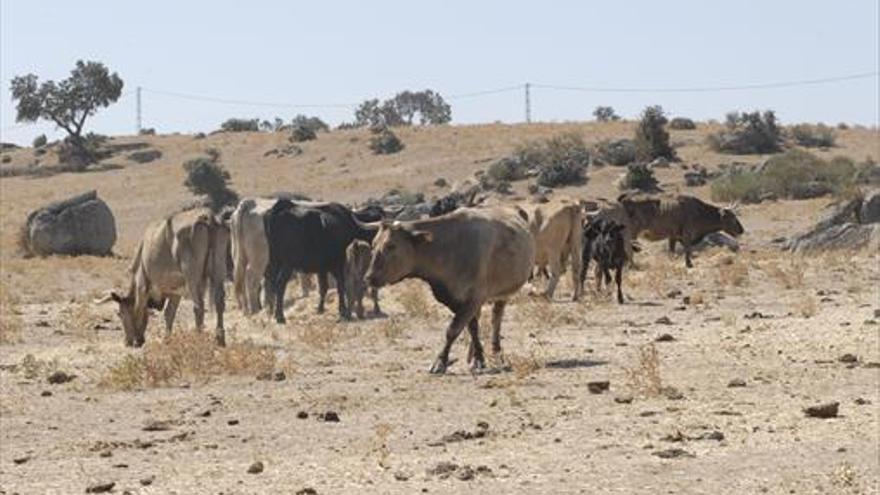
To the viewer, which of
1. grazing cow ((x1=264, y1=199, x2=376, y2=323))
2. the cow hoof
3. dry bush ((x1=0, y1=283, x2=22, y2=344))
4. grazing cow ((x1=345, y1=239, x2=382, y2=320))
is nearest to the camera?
the cow hoof

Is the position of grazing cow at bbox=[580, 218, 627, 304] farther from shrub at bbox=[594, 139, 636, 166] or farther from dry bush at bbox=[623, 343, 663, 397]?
shrub at bbox=[594, 139, 636, 166]

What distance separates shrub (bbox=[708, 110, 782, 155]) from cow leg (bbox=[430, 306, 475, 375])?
4916cm

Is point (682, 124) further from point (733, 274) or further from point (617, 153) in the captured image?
point (733, 274)

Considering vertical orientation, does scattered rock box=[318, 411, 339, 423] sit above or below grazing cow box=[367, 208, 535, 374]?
below

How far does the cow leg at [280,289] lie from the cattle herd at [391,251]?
23mm

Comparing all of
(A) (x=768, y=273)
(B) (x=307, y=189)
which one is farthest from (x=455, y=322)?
(B) (x=307, y=189)

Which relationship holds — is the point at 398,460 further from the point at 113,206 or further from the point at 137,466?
the point at 113,206

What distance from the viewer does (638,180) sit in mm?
54344

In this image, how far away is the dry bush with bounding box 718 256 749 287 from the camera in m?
29.6

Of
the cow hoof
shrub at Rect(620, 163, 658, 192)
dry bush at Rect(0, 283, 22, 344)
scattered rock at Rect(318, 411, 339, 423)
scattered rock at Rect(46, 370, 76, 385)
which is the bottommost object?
dry bush at Rect(0, 283, 22, 344)

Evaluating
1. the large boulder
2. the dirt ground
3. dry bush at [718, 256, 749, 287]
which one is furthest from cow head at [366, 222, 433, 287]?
the large boulder

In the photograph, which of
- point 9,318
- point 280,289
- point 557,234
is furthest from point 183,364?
point 9,318

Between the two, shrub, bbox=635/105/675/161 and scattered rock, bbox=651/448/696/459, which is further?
shrub, bbox=635/105/675/161

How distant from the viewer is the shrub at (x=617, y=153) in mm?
62031
